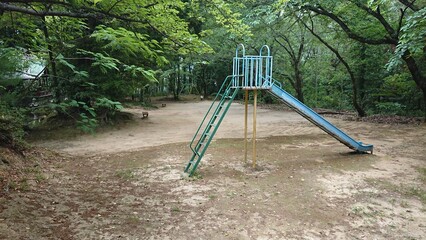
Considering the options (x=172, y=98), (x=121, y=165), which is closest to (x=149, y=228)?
(x=121, y=165)

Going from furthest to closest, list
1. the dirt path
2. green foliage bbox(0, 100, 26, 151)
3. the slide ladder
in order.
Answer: the dirt path, green foliage bbox(0, 100, 26, 151), the slide ladder

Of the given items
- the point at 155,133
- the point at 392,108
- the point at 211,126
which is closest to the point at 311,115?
the point at 211,126

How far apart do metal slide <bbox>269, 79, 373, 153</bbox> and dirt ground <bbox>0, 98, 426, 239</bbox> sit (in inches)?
12.8

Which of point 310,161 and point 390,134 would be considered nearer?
point 310,161

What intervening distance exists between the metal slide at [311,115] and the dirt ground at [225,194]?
1.07 ft

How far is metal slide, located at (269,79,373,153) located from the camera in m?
6.95

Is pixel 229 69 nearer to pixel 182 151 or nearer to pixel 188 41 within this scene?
pixel 182 151

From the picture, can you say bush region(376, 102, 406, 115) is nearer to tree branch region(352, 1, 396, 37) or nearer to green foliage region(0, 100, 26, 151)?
tree branch region(352, 1, 396, 37)

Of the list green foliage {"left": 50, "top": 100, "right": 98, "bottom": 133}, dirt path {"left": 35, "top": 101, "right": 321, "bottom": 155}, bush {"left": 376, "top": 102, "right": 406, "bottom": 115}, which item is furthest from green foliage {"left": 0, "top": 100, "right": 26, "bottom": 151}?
bush {"left": 376, "top": 102, "right": 406, "bottom": 115}

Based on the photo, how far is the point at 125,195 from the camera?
17.5 feet

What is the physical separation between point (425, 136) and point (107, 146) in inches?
408

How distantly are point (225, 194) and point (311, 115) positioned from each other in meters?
3.25

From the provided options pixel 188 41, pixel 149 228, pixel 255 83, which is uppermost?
pixel 188 41

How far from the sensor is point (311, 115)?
7.37m
